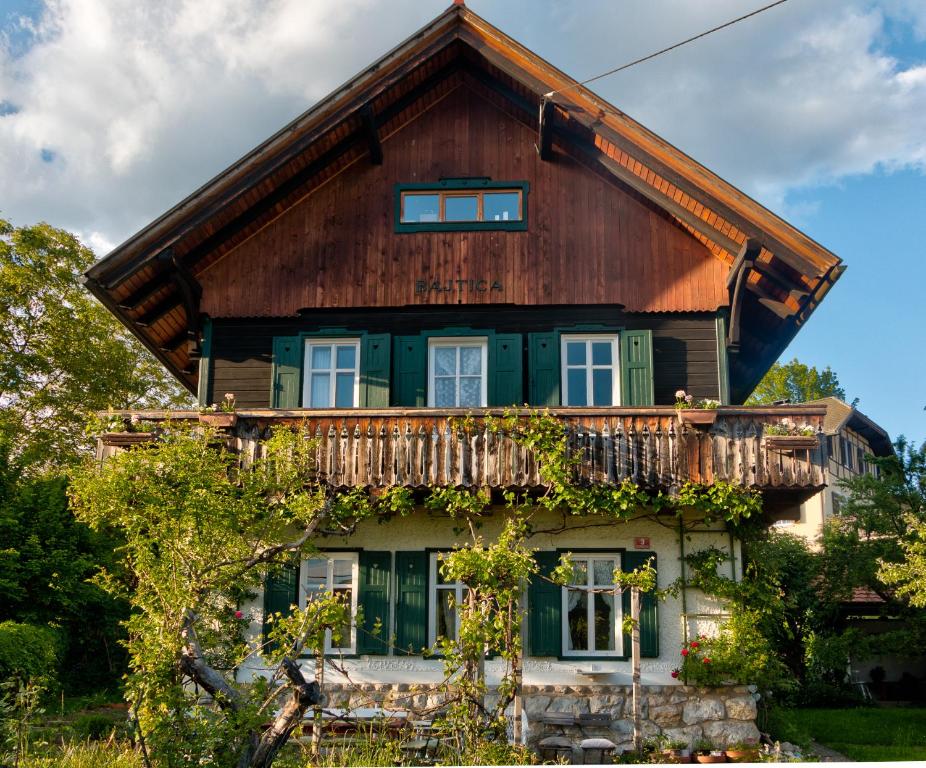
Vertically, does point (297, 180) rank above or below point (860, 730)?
above

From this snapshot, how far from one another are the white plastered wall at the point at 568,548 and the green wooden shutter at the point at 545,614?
16 cm

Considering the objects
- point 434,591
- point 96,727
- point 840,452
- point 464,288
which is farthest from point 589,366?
point 840,452

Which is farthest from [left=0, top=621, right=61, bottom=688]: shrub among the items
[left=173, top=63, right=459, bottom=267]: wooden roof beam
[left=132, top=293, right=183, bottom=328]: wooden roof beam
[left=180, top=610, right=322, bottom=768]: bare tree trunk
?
[left=180, top=610, right=322, bottom=768]: bare tree trunk

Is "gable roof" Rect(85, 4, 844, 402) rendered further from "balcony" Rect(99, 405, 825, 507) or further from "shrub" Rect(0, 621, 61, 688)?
"shrub" Rect(0, 621, 61, 688)

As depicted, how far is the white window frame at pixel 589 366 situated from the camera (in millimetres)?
15617

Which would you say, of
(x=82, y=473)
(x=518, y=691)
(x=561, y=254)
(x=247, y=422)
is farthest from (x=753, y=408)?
(x=82, y=473)

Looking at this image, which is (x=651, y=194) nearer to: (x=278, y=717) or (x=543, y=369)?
(x=543, y=369)

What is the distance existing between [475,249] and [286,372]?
3.56 m

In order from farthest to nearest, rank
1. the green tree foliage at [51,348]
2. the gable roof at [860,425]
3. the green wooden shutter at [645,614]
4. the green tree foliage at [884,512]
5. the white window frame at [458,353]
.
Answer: the gable roof at [860,425] → the green tree foliage at [51,348] → the green tree foliage at [884,512] → the white window frame at [458,353] → the green wooden shutter at [645,614]

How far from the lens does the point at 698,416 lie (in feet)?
44.3

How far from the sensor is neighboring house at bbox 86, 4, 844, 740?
1431 centimetres

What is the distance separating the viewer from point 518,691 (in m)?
10.5

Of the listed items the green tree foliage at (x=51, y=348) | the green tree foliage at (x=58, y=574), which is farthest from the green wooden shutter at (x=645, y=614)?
the green tree foliage at (x=51, y=348)

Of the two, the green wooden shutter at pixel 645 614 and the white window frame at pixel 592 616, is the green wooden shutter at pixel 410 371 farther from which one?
the green wooden shutter at pixel 645 614
